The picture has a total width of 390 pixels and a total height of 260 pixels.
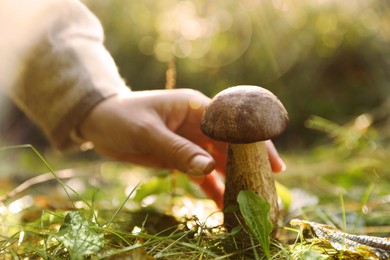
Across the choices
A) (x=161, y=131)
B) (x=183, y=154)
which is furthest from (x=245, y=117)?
(x=161, y=131)

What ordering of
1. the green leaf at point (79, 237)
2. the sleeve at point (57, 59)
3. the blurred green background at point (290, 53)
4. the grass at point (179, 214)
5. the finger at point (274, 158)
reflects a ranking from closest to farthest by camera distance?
the green leaf at point (79, 237), the grass at point (179, 214), the finger at point (274, 158), the sleeve at point (57, 59), the blurred green background at point (290, 53)

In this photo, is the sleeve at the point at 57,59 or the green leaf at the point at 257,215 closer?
the green leaf at the point at 257,215

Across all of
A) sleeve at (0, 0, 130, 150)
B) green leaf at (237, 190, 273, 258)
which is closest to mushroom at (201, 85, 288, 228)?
green leaf at (237, 190, 273, 258)

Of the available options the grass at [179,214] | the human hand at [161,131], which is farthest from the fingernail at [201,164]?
the grass at [179,214]

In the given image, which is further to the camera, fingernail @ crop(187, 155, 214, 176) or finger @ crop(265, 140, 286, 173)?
finger @ crop(265, 140, 286, 173)

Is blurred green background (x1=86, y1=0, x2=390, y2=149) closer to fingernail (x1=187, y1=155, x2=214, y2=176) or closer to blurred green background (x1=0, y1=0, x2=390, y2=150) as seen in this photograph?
blurred green background (x1=0, y1=0, x2=390, y2=150)

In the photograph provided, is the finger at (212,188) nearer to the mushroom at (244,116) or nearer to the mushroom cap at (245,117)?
the mushroom at (244,116)
